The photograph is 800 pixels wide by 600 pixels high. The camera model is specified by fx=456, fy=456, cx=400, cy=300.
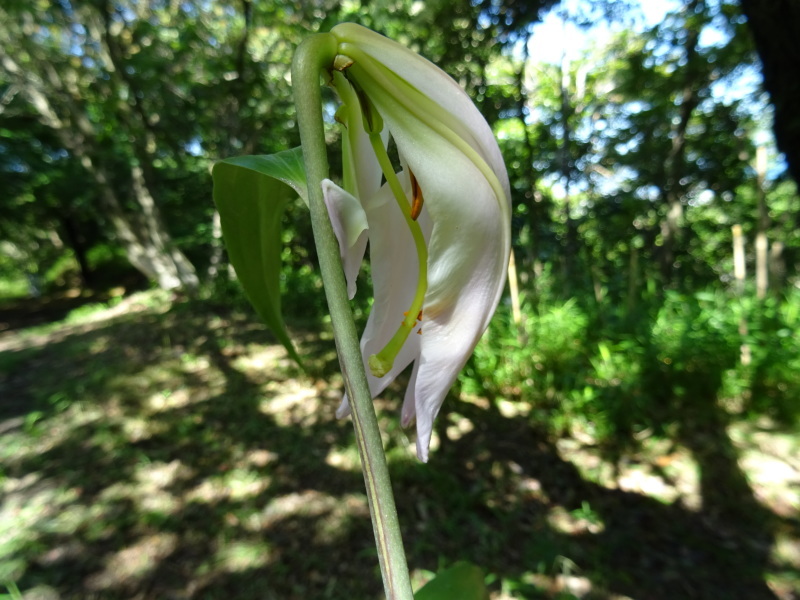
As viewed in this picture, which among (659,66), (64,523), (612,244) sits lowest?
(64,523)

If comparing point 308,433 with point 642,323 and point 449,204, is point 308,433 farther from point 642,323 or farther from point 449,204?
point 449,204

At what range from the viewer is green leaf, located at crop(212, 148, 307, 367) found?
263 millimetres

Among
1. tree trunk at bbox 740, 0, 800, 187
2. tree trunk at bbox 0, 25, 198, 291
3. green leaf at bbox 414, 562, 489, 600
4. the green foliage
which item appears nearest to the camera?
green leaf at bbox 414, 562, 489, 600

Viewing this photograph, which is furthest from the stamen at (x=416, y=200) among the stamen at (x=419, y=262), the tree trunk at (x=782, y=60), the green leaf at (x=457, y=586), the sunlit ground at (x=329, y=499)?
the tree trunk at (x=782, y=60)

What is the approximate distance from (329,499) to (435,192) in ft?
6.00

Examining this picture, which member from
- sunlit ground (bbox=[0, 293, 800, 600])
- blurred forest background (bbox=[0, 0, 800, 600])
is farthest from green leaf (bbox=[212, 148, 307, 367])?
sunlit ground (bbox=[0, 293, 800, 600])

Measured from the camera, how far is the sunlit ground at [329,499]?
1521mm

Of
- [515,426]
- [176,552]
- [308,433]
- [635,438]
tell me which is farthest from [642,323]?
[176,552]

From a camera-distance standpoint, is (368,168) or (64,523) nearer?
(368,168)

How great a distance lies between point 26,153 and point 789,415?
711cm

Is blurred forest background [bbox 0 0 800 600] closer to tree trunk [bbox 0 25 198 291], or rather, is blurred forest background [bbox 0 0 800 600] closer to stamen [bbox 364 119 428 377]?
tree trunk [bbox 0 25 198 291]

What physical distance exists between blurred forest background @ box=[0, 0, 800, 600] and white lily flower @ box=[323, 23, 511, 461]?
36.2 inches

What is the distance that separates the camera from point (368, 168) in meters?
0.28

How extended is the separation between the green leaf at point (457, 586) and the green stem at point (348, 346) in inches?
9.3
